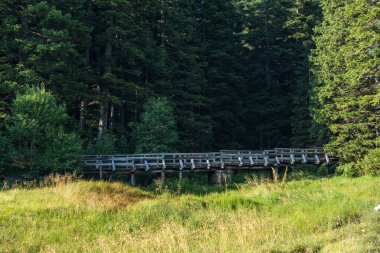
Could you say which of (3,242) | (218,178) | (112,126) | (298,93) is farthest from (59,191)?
(298,93)

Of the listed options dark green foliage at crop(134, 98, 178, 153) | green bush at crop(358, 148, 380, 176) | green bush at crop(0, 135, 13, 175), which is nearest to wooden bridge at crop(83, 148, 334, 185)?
dark green foliage at crop(134, 98, 178, 153)

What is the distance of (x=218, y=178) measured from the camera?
28.1 m

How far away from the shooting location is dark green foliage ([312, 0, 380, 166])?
25.2 m

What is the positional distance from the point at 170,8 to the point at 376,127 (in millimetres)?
23455

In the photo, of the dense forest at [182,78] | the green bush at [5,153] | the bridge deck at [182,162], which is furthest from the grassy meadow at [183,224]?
the bridge deck at [182,162]

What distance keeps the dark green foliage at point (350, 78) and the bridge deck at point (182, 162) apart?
325 cm

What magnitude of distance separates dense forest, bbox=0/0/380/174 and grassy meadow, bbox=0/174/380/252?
10644mm

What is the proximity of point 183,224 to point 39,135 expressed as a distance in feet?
47.9

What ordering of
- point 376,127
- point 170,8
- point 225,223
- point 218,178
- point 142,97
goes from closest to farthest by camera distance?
point 225,223
point 376,127
point 218,178
point 142,97
point 170,8

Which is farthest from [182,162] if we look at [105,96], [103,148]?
[105,96]

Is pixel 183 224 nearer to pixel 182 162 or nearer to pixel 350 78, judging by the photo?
pixel 182 162

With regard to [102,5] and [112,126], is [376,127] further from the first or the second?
[102,5]

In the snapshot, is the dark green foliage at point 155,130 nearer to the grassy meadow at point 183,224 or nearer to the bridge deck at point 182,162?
the bridge deck at point 182,162

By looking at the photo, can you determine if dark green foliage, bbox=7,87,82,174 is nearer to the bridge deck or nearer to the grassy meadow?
the bridge deck
